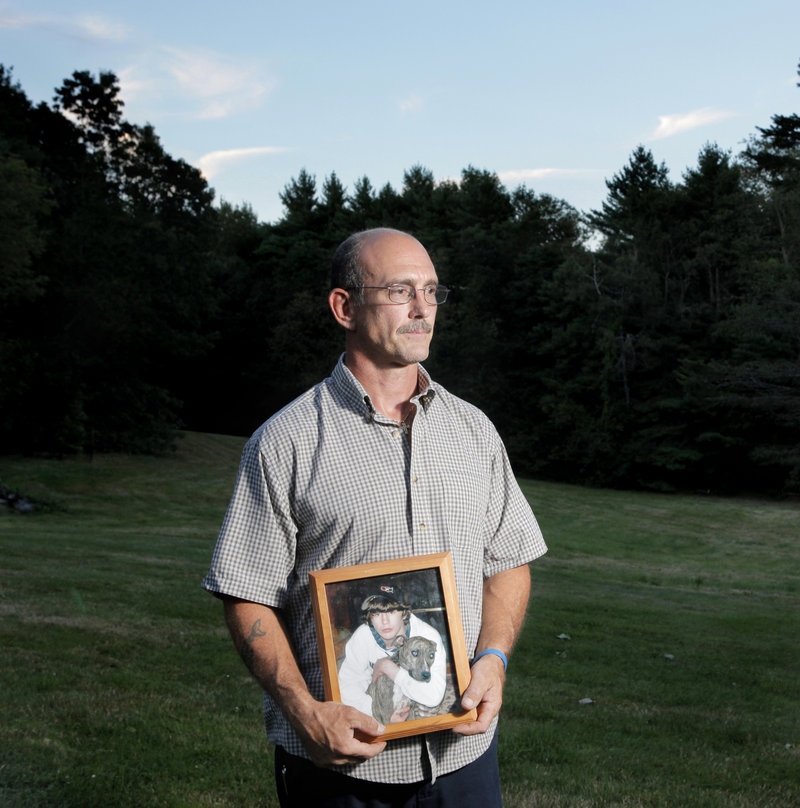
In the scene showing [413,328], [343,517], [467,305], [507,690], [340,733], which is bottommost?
[507,690]

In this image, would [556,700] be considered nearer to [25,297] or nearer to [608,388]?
[25,297]

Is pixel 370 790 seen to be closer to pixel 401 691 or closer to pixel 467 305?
pixel 401 691

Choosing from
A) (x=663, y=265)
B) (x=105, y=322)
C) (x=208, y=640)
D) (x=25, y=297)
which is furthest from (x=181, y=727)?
(x=663, y=265)

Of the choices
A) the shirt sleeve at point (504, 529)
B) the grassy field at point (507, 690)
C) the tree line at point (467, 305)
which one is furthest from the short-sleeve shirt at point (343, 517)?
the tree line at point (467, 305)

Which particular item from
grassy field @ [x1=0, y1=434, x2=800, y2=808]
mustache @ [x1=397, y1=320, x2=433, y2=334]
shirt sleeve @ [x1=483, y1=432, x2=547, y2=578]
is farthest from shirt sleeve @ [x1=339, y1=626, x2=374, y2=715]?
grassy field @ [x1=0, y1=434, x2=800, y2=808]

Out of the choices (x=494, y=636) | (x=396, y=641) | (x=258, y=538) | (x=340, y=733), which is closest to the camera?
(x=340, y=733)

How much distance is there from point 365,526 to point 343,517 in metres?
0.06

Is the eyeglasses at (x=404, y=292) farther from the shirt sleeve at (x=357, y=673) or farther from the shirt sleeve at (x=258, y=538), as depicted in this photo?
the shirt sleeve at (x=357, y=673)

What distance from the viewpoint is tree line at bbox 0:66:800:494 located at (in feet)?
114

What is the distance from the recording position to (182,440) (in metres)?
47.0

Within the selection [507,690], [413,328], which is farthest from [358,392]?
[507,690]

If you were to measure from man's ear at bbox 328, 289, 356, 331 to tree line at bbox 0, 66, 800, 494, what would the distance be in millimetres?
26190

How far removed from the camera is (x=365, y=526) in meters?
2.50

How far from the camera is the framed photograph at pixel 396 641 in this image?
7.59 feet
